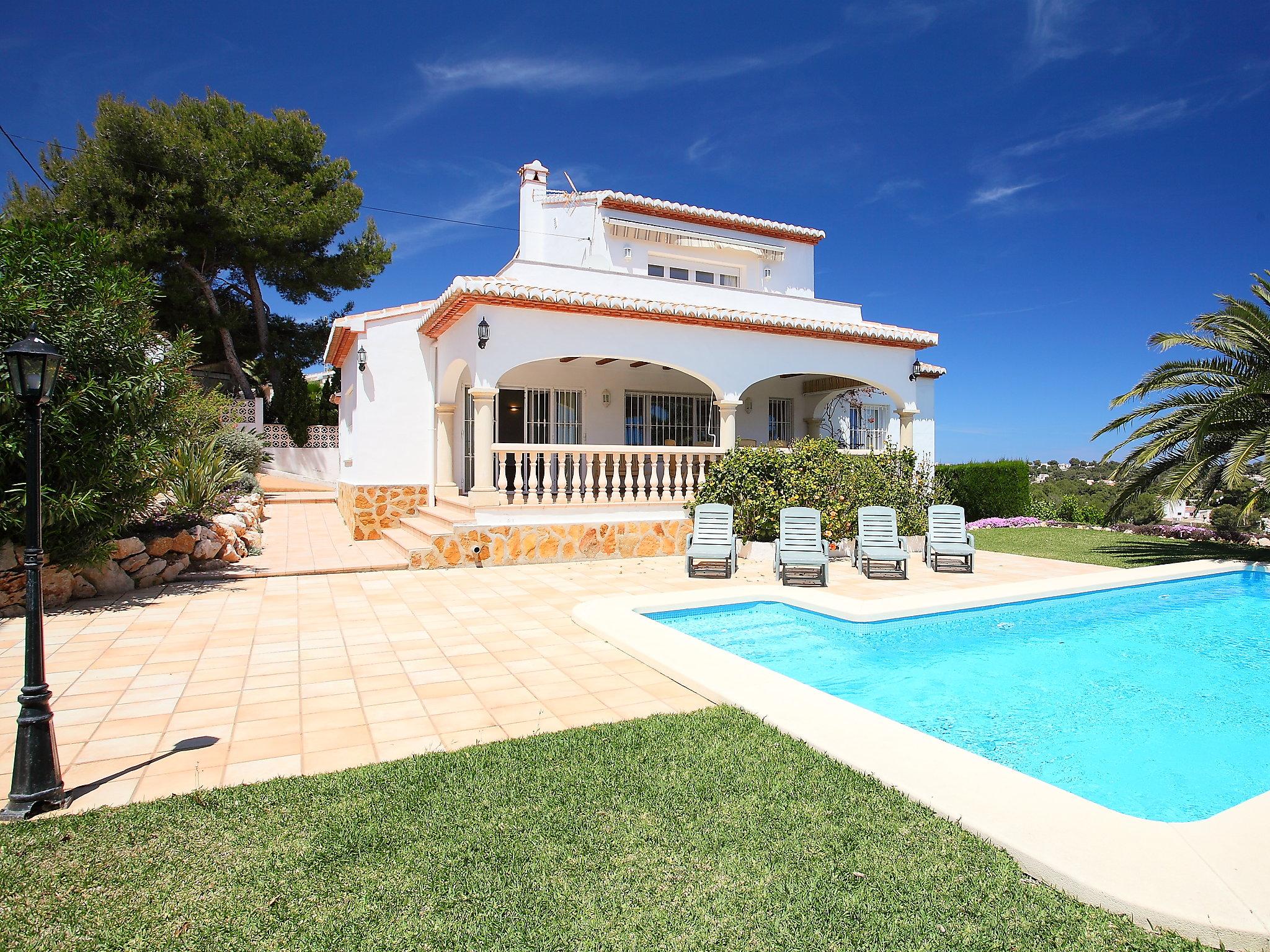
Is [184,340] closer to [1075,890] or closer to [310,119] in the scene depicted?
[1075,890]

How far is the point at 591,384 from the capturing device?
1741 cm

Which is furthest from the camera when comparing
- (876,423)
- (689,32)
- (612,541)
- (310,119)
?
(310,119)

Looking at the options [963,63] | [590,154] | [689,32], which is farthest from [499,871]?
[590,154]

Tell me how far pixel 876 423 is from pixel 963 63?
9630mm

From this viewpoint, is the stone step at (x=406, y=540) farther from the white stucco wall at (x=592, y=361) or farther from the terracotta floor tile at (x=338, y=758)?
the terracotta floor tile at (x=338, y=758)

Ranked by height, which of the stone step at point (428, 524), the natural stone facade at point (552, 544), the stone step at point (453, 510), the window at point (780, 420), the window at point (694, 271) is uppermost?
the window at point (694, 271)

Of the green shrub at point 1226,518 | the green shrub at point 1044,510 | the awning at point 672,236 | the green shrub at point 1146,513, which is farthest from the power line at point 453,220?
the green shrub at point 1146,513

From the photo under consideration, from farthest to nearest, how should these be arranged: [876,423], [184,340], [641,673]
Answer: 1. [876,423]
2. [184,340]
3. [641,673]

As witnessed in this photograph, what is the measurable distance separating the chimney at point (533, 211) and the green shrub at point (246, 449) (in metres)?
10.3

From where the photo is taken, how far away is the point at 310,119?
88.6 feet

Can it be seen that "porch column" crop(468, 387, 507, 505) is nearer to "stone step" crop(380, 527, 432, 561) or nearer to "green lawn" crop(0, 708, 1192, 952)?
"stone step" crop(380, 527, 432, 561)

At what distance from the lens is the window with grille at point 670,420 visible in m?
18.0

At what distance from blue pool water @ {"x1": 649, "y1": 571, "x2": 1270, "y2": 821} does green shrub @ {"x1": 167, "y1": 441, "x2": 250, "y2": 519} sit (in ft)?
29.7

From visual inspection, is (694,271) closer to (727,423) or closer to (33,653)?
(727,423)
